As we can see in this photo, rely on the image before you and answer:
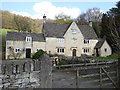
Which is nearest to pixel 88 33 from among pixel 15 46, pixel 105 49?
pixel 105 49

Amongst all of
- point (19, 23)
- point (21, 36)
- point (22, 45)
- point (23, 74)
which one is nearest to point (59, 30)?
point (21, 36)

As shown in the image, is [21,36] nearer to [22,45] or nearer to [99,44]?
[22,45]

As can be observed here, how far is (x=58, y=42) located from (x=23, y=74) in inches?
1219

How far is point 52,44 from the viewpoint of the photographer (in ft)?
115

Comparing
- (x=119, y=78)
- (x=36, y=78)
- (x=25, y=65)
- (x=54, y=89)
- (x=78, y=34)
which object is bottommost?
(x=54, y=89)

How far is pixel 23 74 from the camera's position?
186 inches

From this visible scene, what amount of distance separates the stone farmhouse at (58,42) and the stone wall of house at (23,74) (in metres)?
27.6

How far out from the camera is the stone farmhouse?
32375 millimetres

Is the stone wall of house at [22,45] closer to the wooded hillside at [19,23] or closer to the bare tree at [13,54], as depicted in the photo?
the bare tree at [13,54]

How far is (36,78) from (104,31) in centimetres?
3780

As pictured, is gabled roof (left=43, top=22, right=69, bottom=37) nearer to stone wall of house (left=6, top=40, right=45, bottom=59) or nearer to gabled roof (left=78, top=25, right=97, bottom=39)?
stone wall of house (left=6, top=40, right=45, bottom=59)

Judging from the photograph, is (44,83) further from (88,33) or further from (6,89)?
(88,33)

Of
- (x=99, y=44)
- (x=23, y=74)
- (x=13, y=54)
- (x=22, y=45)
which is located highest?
(x=99, y=44)

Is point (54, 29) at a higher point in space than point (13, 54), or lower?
higher
